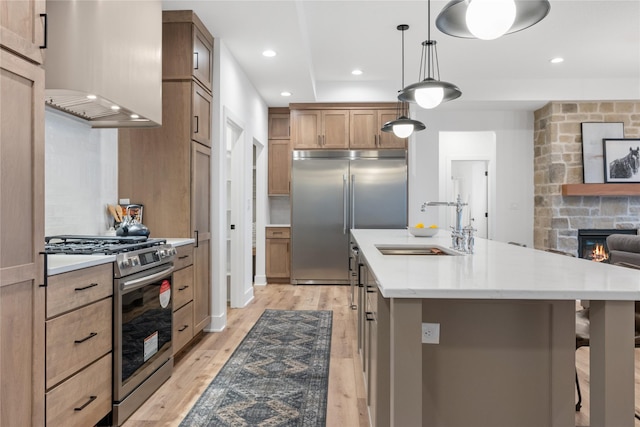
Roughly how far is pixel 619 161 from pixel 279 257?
5.07 m

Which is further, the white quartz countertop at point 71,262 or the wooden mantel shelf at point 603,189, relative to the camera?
the wooden mantel shelf at point 603,189

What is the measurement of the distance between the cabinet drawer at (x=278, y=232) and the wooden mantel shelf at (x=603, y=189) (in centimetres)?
404

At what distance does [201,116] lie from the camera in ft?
11.4

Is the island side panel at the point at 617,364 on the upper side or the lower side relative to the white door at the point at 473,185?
lower

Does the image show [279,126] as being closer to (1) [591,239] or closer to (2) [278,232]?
(2) [278,232]

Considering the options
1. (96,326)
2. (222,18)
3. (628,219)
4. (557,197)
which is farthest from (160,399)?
(628,219)

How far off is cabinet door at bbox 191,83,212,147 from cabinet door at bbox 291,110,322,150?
102 inches

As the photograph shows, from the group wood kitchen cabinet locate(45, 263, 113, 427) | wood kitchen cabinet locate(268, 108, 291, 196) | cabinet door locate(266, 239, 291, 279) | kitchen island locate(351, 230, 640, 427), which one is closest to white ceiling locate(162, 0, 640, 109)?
wood kitchen cabinet locate(268, 108, 291, 196)

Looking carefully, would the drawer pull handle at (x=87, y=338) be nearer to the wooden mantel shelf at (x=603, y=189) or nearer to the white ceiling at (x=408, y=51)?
the white ceiling at (x=408, y=51)

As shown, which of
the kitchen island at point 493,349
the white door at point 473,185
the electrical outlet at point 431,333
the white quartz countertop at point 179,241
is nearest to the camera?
the electrical outlet at point 431,333

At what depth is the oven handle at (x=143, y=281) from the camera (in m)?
2.14

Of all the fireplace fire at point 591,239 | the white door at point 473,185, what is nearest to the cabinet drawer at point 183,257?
the fireplace fire at point 591,239

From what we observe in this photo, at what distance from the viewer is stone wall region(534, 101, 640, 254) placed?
597 cm

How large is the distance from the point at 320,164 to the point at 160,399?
4197mm
